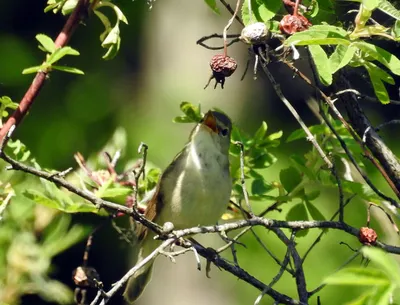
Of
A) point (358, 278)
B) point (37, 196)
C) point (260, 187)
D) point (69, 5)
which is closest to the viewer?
point (358, 278)

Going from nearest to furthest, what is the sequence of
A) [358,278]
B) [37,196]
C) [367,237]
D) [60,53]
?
[358,278] < [367,237] < [60,53] < [37,196]

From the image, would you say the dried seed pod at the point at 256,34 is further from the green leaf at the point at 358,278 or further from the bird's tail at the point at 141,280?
the bird's tail at the point at 141,280

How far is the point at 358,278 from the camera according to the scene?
3.55ft

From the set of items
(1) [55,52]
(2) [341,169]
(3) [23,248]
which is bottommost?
(3) [23,248]

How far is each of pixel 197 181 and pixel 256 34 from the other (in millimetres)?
1201

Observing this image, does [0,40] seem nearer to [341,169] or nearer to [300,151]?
[300,151]

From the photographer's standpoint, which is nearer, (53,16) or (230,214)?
(230,214)

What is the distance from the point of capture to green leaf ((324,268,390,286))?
1.06 m

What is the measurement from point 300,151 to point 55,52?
7.44ft

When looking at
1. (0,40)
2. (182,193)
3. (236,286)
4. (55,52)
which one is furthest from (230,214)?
(0,40)

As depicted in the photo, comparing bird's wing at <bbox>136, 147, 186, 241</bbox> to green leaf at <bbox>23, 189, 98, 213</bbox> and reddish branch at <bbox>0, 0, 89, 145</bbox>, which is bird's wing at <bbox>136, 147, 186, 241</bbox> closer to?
green leaf at <bbox>23, 189, 98, 213</bbox>

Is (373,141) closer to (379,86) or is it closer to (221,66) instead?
(379,86)

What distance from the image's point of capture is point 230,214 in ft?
8.61

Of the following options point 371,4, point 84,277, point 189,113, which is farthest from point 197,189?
point 371,4
